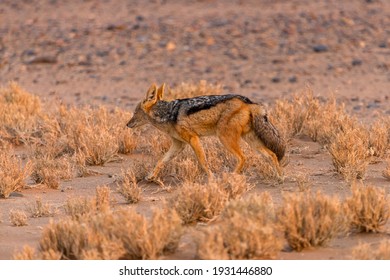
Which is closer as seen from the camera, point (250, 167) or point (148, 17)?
point (250, 167)

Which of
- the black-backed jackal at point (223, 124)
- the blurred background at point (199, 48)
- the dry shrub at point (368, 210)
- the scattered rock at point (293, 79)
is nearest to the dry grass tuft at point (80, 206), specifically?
the black-backed jackal at point (223, 124)

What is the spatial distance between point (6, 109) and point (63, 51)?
6157 mm

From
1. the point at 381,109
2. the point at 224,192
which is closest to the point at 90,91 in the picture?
the point at 381,109

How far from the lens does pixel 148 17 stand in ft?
70.4

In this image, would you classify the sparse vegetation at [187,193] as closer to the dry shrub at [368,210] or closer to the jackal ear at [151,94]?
the dry shrub at [368,210]

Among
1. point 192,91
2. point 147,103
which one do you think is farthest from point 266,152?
point 192,91

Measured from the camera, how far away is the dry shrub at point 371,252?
678 cm

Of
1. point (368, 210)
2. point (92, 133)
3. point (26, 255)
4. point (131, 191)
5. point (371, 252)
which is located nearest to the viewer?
point (371, 252)

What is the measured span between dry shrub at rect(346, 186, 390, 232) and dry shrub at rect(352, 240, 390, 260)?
0.76 meters

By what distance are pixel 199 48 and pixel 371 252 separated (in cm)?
1289

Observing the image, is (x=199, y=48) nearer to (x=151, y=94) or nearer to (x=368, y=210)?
(x=151, y=94)

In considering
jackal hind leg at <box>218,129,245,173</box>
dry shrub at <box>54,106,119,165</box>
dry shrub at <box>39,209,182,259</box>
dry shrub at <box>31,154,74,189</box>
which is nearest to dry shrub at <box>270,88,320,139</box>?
dry shrub at <box>54,106,119,165</box>

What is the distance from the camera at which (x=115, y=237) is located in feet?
23.6

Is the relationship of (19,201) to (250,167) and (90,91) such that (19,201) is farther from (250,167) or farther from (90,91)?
(90,91)
